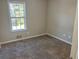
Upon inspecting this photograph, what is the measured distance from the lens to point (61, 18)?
413 centimetres

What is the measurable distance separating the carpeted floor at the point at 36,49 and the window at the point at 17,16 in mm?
635

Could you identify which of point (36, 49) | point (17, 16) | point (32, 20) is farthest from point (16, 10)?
point (36, 49)

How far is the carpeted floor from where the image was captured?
10.3 feet

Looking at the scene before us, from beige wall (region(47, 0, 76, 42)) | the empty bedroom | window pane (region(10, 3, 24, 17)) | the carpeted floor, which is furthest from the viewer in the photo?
window pane (region(10, 3, 24, 17))

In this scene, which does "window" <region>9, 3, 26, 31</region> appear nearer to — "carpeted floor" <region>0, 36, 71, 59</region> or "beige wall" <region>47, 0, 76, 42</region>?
"carpeted floor" <region>0, 36, 71, 59</region>

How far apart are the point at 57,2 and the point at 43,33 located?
1.54m

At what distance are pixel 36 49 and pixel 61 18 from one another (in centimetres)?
157

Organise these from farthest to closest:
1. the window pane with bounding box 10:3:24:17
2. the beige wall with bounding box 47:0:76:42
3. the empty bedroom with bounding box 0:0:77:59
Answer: the window pane with bounding box 10:3:24:17 → the beige wall with bounding box 47:0:76:42 → the empty bedroom with bounding box 0:0:77:59

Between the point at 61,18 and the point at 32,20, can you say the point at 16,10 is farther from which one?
the point at 61,18

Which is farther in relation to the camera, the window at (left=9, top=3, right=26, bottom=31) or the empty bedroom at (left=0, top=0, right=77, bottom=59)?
the window at (left=9, top=3, right=26, bottom=31)

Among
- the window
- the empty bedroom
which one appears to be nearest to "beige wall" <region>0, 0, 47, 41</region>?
the empty bedroom

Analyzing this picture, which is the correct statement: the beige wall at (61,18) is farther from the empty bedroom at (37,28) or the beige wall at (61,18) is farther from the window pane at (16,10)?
the window pane at (16,10)

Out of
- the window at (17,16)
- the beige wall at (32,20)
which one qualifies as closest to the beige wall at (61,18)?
the beige wall at (32,20)

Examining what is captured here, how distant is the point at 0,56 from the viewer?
123 inches
